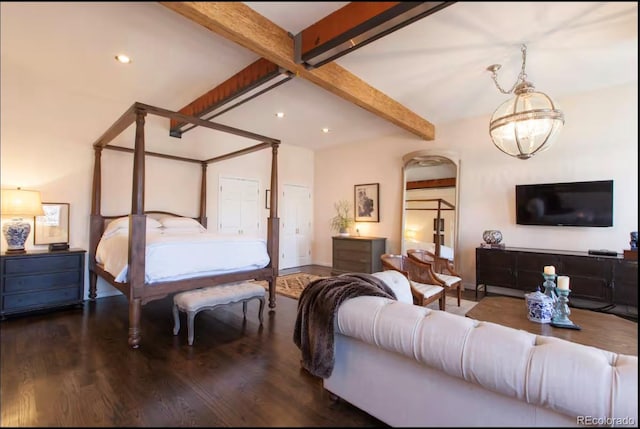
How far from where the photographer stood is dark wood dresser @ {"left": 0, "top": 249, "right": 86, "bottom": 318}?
10.0 feet

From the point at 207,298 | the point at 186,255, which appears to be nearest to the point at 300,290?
the point at 207,298

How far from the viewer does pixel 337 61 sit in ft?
9.79

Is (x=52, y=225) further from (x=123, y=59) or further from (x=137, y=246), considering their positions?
(x=123, y=59)

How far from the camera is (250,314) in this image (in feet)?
11.3

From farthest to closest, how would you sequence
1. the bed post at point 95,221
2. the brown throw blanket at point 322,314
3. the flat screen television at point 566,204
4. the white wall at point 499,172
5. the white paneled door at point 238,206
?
the white paneled door at point 238,206 → the bed post at point 95,221 → the flat screen television at point 566,204 → the brown throw blanket at point 322,314 → the white wall at point 499,172

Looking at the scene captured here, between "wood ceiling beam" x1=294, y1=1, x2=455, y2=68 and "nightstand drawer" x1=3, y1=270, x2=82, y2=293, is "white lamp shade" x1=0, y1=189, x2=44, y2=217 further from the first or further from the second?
"wood ceiling beam" x1=294, y1=1, x2=455, y2=68

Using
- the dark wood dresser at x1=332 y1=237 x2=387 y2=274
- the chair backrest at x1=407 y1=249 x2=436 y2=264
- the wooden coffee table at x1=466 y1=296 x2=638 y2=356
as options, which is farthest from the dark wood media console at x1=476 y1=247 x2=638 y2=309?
the dark wood dresser at x1=332 y1=237 x2=387 y2=274

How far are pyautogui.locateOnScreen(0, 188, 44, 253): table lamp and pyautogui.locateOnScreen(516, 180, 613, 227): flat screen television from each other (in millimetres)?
5196

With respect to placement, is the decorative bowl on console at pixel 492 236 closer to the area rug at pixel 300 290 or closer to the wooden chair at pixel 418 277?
the area rug at pixel 300 290

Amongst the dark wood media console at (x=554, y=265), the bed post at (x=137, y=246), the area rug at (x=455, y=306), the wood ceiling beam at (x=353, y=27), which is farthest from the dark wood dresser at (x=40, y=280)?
the dark wood media console at (x=554, y=265)

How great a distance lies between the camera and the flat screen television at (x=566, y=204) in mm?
2178

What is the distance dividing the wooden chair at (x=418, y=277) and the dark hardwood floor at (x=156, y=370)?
1.33 metres

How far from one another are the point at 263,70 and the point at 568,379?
3.14m

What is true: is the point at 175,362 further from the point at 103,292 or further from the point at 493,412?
the point at 103,292
